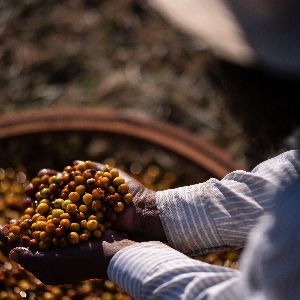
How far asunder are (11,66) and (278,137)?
65.7 inches

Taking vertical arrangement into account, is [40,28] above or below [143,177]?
above

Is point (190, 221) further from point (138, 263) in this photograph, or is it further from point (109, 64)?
point (109, 64)

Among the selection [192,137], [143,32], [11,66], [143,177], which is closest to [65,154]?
[143,177]

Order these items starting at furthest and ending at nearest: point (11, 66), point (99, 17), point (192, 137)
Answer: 1. point (99, 17)
2. point (11, 66)
3. point (192, 137)

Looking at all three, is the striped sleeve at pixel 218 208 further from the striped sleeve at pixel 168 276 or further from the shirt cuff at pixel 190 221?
the striped sleeve at pixel 168 276

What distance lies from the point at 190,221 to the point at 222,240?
0.28 ft

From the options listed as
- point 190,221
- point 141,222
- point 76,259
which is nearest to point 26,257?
point 76,259

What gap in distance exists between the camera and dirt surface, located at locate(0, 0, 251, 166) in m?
2.35

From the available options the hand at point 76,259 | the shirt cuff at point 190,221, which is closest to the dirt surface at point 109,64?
the shirt cuff at point 190,221

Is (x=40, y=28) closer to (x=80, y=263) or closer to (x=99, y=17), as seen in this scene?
(x=99, y=17)

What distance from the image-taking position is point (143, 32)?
2.64 metres

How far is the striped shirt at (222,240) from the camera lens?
3.32 feet

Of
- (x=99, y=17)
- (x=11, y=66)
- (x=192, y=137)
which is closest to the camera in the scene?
(x=192, y=137)

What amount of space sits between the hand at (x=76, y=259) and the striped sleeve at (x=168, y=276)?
5cm
